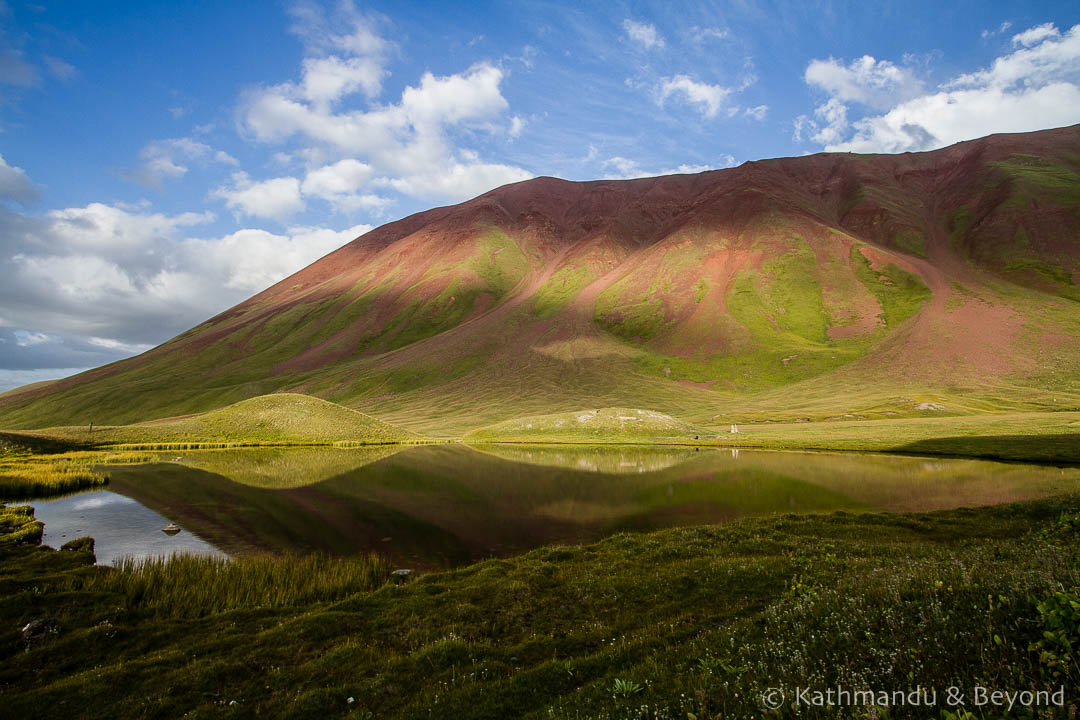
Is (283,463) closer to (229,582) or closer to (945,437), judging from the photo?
(229,582)

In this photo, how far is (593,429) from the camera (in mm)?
106125

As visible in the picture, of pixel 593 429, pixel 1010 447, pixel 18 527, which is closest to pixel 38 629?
pixel 18 527

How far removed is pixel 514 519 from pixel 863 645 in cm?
2974

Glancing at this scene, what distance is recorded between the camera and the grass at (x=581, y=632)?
6.39m

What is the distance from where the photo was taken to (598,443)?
316 ft

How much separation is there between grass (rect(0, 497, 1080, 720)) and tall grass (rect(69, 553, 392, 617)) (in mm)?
139

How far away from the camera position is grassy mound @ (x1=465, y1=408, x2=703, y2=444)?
101m

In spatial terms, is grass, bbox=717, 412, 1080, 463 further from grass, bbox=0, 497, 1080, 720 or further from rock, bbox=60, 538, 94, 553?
rock, bbox=60, 538, 94, 553

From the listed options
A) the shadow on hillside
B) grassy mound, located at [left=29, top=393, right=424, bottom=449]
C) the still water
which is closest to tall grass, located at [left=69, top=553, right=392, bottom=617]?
the still water

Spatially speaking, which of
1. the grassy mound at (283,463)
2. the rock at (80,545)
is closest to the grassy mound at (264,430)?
the grassy mound at (283,463)

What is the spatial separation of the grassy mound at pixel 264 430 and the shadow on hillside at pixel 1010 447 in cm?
9034

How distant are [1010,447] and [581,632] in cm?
7577

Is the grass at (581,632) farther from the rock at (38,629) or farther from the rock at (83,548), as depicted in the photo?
the rock at (83,548)

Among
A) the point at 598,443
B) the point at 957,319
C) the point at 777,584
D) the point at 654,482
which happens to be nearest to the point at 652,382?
the point at 598,443
